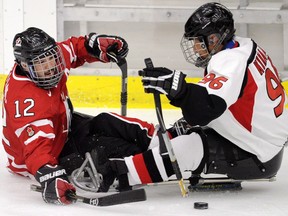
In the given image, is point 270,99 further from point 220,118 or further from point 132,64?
point 132,64

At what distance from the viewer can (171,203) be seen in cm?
329

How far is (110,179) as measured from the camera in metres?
3.47

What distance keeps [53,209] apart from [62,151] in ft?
2.06

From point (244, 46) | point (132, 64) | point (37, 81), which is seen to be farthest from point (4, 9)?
point (244, 46)

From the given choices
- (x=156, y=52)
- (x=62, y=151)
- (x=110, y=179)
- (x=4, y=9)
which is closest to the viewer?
(x=110, y=179)

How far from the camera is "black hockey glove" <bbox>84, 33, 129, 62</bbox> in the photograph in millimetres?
4109

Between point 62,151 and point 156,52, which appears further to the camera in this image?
point 156,52

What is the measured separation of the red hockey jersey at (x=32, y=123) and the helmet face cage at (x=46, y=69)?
0.14 feet

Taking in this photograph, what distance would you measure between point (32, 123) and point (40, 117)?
0.15 ft

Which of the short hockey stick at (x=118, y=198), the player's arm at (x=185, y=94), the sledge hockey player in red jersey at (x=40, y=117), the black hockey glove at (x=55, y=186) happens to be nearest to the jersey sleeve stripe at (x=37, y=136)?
the sledge hockey player in red jersey at (x=40, y=117)

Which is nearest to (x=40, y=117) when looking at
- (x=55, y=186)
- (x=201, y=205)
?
(x=55, y=186)

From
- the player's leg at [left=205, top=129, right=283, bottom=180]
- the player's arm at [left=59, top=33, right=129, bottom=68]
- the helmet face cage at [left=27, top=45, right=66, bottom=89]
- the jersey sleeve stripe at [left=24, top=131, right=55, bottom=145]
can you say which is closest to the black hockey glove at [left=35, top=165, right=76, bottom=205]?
the jersey sleeve stripe at [left=24, top=131, right=55, bottom=145]

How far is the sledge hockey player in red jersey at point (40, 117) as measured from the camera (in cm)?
331

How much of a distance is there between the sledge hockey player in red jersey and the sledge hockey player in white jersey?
0.29m
